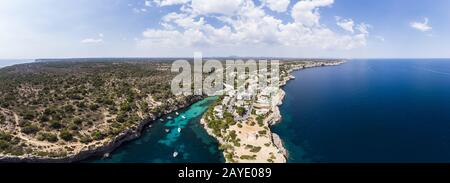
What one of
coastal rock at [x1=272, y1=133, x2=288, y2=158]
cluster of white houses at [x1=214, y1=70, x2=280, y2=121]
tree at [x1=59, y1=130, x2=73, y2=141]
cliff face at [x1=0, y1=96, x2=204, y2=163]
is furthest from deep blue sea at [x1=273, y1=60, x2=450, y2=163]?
tree at [x1=59, y1=130, x2=73, y2=141]

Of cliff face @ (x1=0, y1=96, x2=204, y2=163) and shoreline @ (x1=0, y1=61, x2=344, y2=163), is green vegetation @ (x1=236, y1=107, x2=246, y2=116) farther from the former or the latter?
cliff face @ (x1=0, y1=96, x2=204, y2=163)

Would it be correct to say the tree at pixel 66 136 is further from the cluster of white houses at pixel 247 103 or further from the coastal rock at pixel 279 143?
the coastal rock at pixel 279 143

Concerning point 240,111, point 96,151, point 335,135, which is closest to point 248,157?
point 335,135
